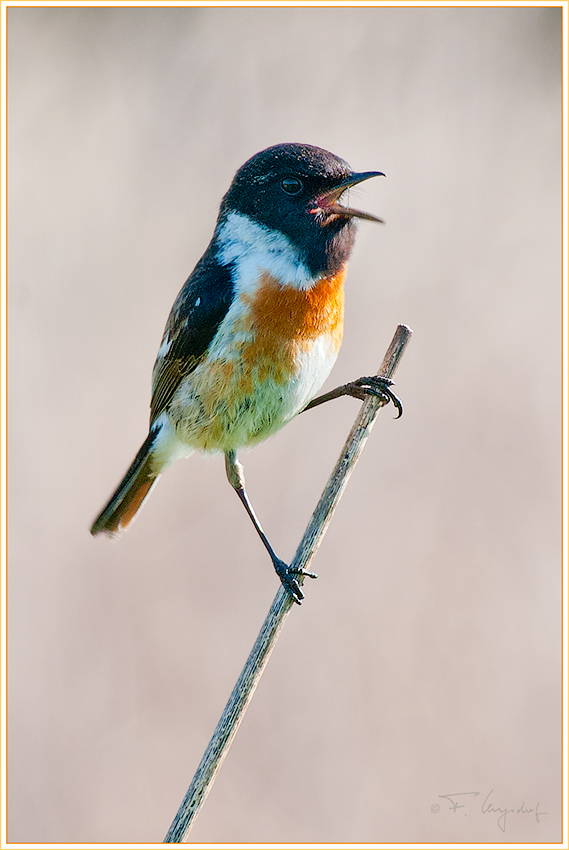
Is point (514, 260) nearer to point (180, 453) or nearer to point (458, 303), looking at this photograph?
point (458, 303)

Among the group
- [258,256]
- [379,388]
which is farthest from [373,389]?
[258,256]

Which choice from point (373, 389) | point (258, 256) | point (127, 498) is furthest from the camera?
point (127, 498)

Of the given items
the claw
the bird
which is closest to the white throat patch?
the bird

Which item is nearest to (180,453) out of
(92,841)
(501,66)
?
(92,841)

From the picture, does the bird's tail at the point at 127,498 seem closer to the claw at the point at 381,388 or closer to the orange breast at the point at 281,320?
the orange breast at the point at 281,320

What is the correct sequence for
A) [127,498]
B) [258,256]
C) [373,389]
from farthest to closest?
1. [127,498]
2. [373,389]
3. [258,256]

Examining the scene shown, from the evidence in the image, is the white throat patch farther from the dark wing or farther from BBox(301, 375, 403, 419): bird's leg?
BBox(301, 375, 403, 419): bird's leg

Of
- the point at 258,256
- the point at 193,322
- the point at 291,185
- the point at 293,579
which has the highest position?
the point at 291,185

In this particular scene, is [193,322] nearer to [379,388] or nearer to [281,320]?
[281,320]
